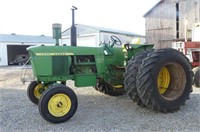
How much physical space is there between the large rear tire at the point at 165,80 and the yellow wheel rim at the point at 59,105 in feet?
4.44

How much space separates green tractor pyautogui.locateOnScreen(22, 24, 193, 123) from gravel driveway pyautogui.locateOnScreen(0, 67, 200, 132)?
0.66 ft

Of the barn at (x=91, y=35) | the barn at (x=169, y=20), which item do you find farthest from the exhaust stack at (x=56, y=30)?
the barn at (x=169, y=20)

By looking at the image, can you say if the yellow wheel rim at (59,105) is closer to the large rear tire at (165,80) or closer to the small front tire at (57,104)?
the small front tire at (57,104)

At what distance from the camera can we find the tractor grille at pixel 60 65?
5.05m

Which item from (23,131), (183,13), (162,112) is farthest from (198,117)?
(183,13)

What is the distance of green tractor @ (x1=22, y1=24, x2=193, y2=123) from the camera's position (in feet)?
14.9

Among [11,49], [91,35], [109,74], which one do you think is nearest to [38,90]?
[109,74]

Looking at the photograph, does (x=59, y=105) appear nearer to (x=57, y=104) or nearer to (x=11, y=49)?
(x=57, y=104)

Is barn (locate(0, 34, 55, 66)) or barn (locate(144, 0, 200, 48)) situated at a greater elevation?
barn (locate(144, 0, 200, 48))

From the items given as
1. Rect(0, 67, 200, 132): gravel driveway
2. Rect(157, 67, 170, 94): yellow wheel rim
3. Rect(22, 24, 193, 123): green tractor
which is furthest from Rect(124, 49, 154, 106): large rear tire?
Rect(157, 67, 170, 94): yellow wheel rim

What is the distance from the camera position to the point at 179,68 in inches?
207

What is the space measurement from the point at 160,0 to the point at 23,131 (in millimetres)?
19245

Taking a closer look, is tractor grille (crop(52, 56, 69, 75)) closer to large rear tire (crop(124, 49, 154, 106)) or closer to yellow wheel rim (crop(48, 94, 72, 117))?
yellow wheel rim (crop(48, 94, 72, 117))

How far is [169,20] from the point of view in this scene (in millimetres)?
20719
